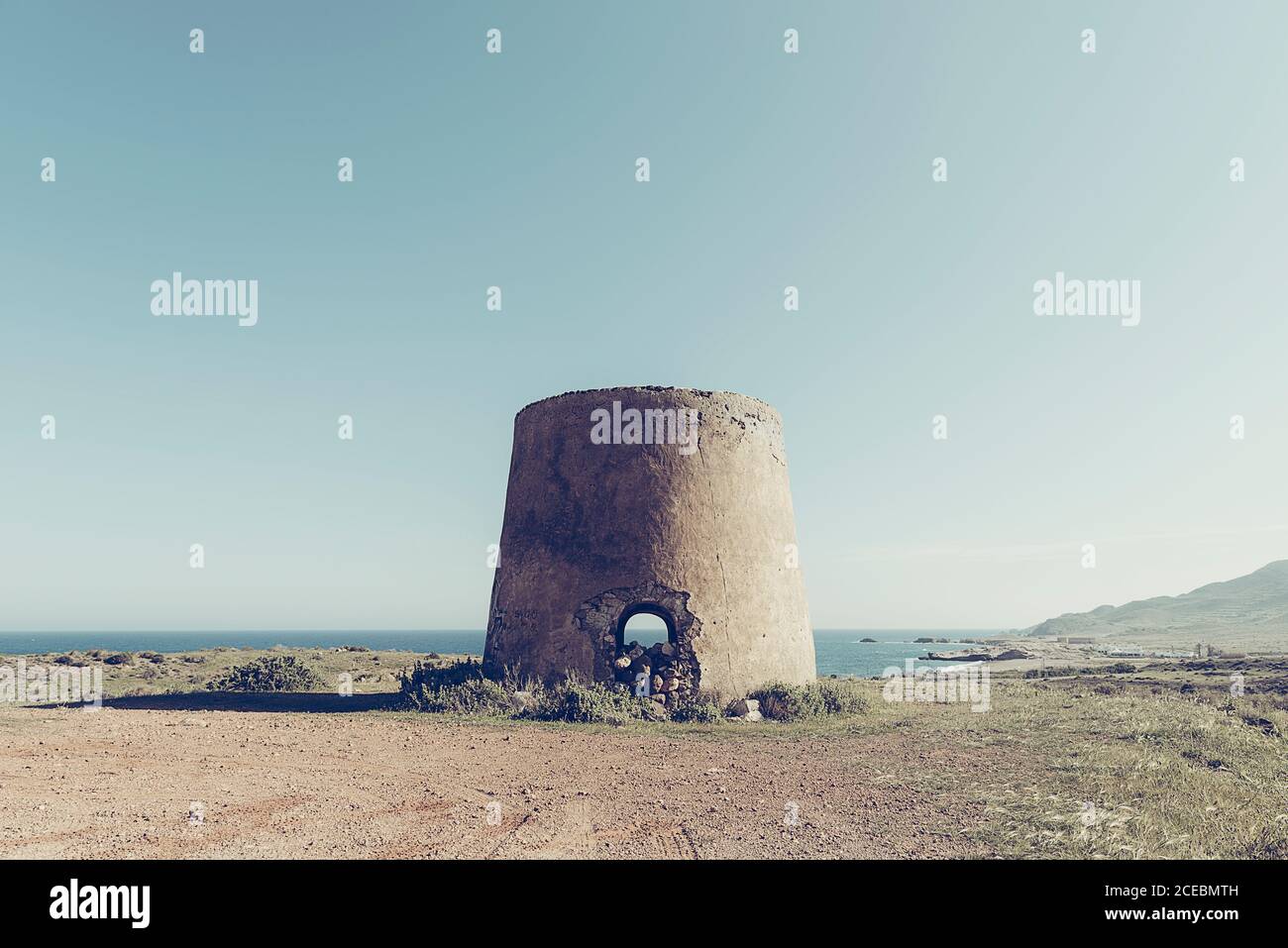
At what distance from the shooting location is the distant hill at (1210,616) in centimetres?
8944

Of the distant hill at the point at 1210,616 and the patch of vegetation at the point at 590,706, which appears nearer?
the patch of vegetation at the point at 590,706

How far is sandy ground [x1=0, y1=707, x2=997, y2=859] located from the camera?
257 inches

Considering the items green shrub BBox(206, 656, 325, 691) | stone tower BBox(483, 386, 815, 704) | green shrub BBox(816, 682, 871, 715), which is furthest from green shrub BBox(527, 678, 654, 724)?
green shrub BBox(206, 656, 325, 691)

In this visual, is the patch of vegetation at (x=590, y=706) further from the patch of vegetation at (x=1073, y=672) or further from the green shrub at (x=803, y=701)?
the patch of vegetation at (x=1073, y=672)

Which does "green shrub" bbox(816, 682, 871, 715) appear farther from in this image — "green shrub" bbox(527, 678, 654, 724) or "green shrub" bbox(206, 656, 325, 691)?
"green shrub" bbox(206, 656, 325, 691)

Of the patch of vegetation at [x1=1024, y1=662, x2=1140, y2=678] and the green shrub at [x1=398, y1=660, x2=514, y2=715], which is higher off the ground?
the green shrub at [x1=398, y1=660, x2=514, y2=715]

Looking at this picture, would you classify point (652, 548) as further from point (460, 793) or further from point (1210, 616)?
point (1210, 616)

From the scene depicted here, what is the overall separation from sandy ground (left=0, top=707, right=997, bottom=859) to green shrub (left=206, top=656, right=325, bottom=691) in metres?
6.46

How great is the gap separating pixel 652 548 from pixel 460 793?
7.80 m

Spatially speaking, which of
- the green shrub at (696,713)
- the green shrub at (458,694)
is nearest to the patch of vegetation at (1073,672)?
the green shrub at (696,713)

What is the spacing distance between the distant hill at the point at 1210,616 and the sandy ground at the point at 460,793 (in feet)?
285
